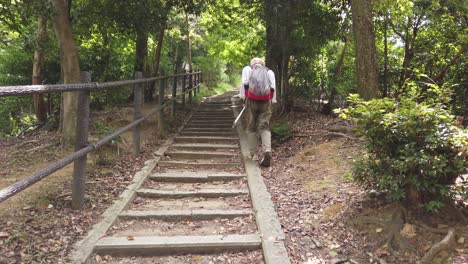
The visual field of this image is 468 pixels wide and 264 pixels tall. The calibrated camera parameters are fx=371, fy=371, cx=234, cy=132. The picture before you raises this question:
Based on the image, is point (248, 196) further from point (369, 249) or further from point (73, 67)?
point (73, 67)

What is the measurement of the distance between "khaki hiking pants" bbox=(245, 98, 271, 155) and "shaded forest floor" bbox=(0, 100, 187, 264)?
6.09 feet

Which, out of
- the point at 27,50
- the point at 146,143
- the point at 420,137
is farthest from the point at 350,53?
the point at 27,50

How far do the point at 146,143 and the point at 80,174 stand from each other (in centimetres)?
350

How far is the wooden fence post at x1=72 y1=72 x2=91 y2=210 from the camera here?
3754 mm

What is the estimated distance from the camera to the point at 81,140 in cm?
376

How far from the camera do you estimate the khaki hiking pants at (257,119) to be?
256 inches

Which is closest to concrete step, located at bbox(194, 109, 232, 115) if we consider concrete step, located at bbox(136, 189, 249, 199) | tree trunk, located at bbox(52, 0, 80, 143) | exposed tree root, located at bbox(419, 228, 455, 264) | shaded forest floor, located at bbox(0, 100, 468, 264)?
shaded forest floor, located at bbox(0, 100, 468, 264)


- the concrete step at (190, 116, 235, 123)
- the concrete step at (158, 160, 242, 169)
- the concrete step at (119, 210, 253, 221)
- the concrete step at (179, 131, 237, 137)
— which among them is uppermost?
the concrete step at (190, 116, 235, 123)

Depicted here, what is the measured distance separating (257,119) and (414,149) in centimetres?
382

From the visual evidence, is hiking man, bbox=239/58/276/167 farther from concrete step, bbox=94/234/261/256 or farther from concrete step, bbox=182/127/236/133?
concrete step, bbox=94/234/261/256

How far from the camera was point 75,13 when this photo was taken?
692 cm

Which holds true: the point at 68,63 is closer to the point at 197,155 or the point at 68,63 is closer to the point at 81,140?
the point at 197,155

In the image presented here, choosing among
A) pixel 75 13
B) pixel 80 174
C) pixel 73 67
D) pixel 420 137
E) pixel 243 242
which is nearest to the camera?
pixel 420 137

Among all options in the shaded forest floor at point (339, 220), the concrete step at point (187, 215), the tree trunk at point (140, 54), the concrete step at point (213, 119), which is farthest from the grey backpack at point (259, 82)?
the tree trunk at point (140, 54)
